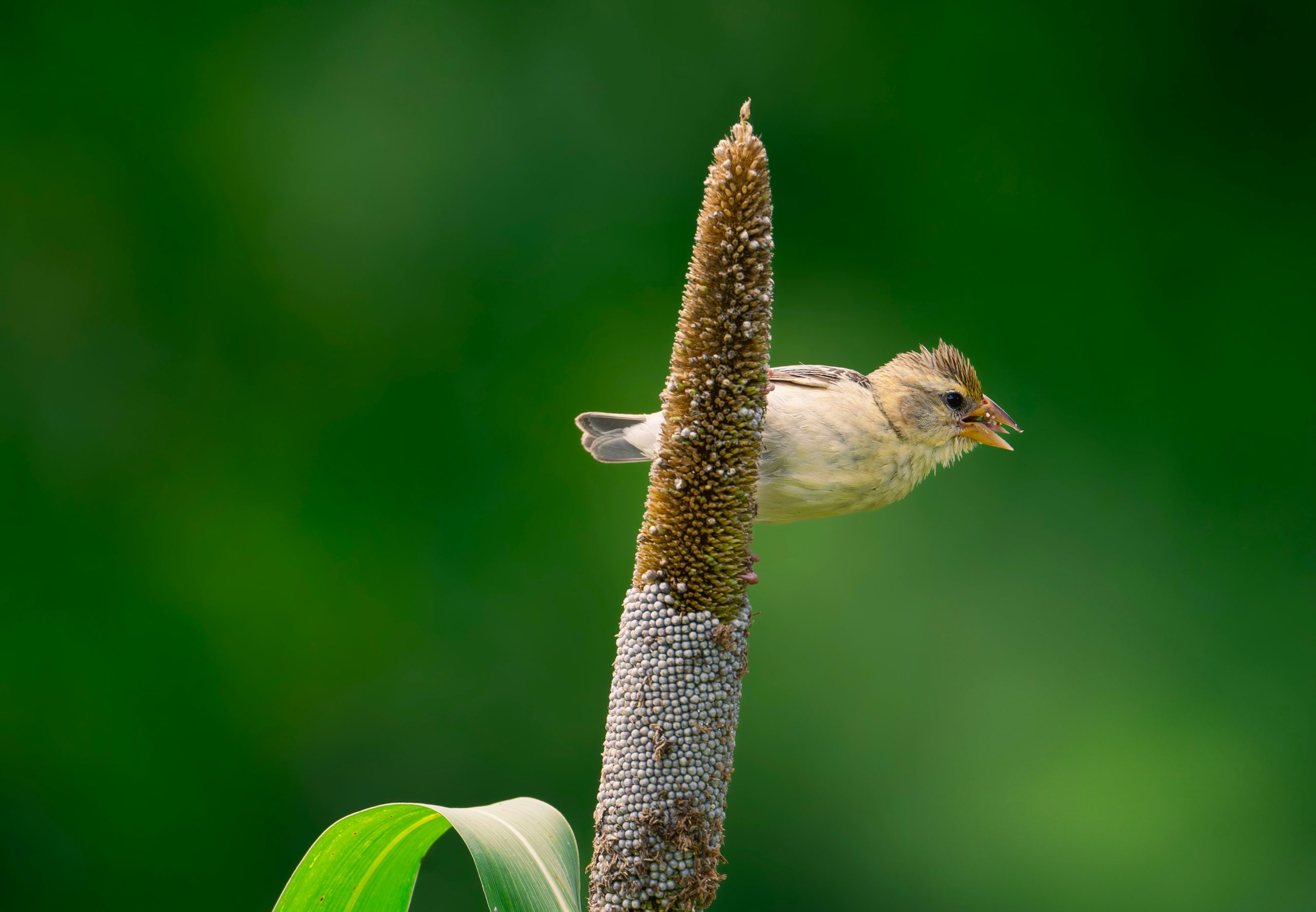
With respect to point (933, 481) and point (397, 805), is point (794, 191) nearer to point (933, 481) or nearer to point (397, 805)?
point (933, 481)

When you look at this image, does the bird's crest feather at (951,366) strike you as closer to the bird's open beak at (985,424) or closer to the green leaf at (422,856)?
the bird's open beak at (985,424)

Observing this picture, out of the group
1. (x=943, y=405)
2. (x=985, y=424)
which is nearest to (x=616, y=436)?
(x=943, y=405)

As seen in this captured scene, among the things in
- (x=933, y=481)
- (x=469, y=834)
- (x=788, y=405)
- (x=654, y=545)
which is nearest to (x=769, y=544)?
(x=933, y=481)

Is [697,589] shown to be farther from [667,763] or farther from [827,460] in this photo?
[827,460]

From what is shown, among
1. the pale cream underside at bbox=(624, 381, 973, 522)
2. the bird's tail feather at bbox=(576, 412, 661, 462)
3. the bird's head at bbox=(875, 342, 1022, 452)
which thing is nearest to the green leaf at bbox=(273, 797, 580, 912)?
the pale cream underside at bbox=(624, 381, 973, 522)

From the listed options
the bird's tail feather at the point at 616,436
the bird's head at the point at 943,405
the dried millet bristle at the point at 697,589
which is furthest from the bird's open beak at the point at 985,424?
the dried millet bristle at the point at 697,589

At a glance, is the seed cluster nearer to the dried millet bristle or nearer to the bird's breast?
the dried millet bristle
